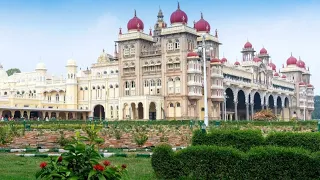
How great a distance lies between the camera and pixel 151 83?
60031 millimetres

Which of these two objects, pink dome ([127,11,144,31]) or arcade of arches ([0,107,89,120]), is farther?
pink dome ([127,11,144,31])

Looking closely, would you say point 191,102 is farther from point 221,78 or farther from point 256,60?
point 256,60

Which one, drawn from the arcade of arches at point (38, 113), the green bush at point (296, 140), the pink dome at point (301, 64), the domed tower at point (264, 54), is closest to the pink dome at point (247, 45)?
the domed tower at point (264, 54)

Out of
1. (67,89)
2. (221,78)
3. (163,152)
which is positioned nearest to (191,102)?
(221,78)

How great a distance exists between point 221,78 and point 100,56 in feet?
83.6

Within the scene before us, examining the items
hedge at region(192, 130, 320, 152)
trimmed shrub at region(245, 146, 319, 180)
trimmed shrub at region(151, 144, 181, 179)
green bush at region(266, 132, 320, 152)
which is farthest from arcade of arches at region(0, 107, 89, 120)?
trimmed shrub at region(245, 146, 319, 180)

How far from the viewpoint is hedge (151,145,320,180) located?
884 cm

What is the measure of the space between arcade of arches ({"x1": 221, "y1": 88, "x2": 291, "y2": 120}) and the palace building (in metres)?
0.19

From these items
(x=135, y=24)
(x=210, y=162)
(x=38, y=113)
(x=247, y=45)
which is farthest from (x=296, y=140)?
(x=247, y=45)

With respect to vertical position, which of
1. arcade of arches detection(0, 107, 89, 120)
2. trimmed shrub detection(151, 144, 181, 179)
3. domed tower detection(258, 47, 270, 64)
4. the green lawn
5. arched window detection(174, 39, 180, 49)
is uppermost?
domed tower detection(258, 47, 270, 64)

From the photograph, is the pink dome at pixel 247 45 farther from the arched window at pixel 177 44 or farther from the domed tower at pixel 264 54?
the arched window at pixel 177 44

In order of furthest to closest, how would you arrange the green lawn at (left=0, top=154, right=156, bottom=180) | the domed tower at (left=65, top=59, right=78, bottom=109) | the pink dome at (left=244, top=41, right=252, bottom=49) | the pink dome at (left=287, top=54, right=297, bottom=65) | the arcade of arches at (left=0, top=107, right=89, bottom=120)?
1. the pink dome at (left=287, top=54, right=297, bottom=65)
2. the pink dome at (left=244, top=41, right=252, bottom=49)
3. the domed tower at (left=65, top=59, right=78, bottom=109)
4. the arcade of arches at (left=0, top=107, right=89, bottom=120)
5. the green lawn at (left=0, top=154, right=156, bottom=180)

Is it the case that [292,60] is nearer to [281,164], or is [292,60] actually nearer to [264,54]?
[264,54]

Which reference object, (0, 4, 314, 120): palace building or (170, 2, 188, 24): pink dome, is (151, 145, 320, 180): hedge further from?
(170, 2, 188, 24): pink dome
